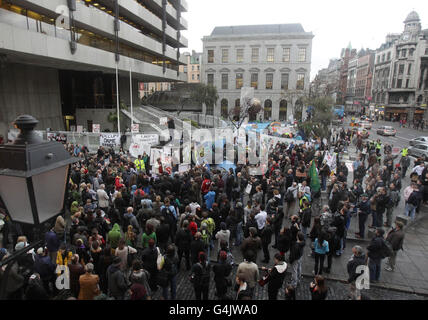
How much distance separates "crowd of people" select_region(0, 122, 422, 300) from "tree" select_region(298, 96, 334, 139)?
1217cm

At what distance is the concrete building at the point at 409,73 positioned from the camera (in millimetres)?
62250

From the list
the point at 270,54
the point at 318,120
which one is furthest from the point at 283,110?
the point at 318,120

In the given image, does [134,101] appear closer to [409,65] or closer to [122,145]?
[122,145]

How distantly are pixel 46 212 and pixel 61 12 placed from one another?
23.7 metres

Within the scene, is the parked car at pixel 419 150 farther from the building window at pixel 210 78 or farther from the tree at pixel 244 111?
the building window at pixel 210 78

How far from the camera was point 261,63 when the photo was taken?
2189 inches

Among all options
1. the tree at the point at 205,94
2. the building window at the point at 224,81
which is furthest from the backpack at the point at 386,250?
the building window at the point at 224,81

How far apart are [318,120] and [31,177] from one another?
89.7ft

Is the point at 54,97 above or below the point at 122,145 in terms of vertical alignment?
above

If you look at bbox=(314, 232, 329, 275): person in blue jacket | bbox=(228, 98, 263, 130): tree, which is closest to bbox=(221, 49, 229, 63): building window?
bbox=(228, 98, 263, 130): tree

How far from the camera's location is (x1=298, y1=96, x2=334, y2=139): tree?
24908mm

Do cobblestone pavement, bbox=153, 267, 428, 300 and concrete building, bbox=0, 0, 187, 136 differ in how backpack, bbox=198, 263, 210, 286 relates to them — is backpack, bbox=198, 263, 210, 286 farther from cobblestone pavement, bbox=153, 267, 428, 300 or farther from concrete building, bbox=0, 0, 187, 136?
concrete building, bbox=0, 0, 187, 136
